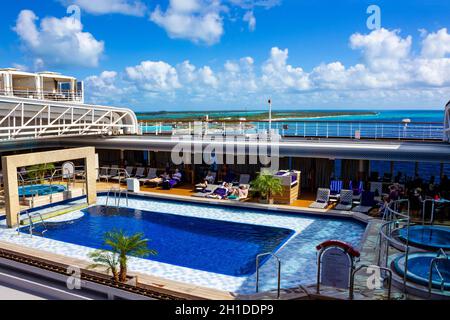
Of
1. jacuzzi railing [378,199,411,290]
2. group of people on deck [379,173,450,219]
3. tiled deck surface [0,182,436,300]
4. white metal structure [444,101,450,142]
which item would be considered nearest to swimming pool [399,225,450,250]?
jacuzzi railing [378,199,411,290]

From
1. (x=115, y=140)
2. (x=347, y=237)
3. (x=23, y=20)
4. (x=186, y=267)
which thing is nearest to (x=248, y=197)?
(x=347, y=237)

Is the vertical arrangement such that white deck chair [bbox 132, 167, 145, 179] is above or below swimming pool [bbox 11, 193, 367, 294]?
above

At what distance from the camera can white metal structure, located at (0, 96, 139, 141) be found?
717 inches

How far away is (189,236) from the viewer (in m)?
12.1

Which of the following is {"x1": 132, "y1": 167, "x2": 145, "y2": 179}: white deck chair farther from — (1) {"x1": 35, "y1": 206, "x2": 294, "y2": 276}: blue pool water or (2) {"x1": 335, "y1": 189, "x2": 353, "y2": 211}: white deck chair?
(2) {"x1": 335, "y1": 189, "x2": 353, "y2": 211}: white deck chair

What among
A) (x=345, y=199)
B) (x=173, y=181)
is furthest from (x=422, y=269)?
(x=173, y=181)

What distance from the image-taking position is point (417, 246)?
928 centimetres

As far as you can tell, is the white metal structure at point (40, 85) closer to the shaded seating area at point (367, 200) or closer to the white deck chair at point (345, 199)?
the white deck chair at point (345, 199)

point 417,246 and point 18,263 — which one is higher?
point 18,263

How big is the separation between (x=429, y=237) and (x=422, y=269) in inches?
87.1

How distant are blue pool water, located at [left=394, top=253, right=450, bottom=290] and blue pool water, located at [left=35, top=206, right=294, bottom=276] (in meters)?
3.36

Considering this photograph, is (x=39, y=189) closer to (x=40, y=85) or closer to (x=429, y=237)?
(x=40, y=85)
